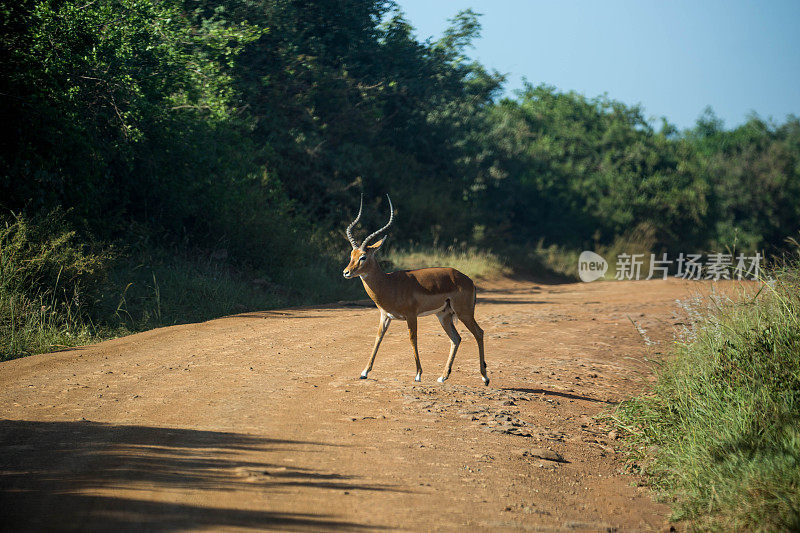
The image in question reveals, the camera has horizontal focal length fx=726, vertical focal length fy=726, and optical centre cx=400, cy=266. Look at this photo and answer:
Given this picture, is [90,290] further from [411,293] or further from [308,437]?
[308,437]

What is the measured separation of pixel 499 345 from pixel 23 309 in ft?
23.6

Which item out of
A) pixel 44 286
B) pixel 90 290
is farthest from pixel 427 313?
pixel 44 286

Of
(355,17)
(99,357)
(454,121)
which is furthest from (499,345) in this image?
(454,121)

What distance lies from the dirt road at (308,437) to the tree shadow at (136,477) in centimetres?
2

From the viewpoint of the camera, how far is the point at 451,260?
24.5m

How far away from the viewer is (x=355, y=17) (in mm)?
25812

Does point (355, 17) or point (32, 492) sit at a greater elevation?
point (355, 17)

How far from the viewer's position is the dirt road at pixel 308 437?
4.88 metres

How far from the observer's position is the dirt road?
4875 millimetres

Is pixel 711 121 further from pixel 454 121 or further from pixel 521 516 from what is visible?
pixel 521 516

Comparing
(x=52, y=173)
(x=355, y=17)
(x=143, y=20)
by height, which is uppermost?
(x=355, y=17)

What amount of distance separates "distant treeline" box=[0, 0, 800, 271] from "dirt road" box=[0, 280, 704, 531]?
5436 mm

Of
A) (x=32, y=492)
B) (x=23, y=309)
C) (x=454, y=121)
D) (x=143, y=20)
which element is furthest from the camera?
(x=454, y=121)

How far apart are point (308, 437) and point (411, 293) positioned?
2844 millimetres
